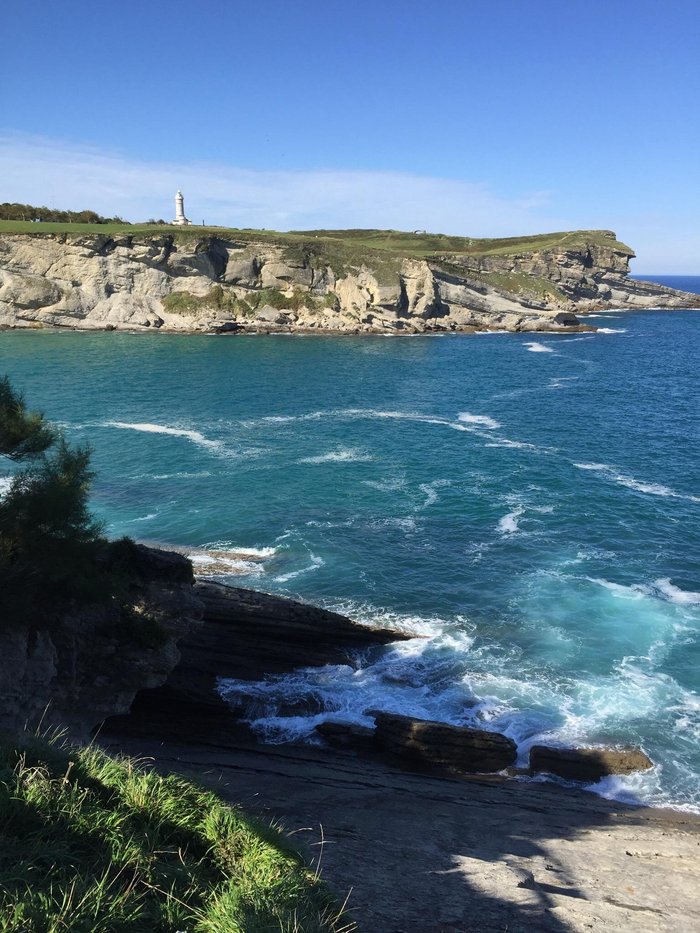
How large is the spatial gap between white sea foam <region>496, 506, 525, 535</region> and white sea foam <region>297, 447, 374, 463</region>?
13.6 m

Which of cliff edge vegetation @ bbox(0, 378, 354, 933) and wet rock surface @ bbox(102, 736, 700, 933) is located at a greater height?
cliff edge vegetation @ bbox(0, 378, 354, 933)

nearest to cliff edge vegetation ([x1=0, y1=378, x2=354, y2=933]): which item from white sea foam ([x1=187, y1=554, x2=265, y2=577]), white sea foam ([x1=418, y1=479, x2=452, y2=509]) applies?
white sea foam ([x1=187, y1=554, x2=265, y2=577])

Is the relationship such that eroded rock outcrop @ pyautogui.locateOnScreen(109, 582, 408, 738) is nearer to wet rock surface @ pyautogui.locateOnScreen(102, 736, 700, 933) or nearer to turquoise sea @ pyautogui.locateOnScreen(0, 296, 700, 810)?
turquoise sea @ pyautogui.locateOnScreen(0, 296, 700, 810)

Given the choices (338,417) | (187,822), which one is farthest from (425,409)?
(187,822)

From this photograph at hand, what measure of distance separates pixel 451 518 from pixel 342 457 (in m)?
13.8

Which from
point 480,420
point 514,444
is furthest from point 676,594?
point 480,420

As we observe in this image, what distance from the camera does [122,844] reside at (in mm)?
8680

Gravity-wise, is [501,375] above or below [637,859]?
above

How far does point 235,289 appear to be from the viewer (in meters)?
120

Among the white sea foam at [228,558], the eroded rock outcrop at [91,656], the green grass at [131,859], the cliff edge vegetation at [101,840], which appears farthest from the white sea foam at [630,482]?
the green grass at [131,859]

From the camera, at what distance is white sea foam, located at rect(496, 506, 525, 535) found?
37.1 meters

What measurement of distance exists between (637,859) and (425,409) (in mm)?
53276

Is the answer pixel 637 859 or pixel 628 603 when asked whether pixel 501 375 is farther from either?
pixel 637 859

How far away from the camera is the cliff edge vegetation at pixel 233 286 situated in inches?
4272
